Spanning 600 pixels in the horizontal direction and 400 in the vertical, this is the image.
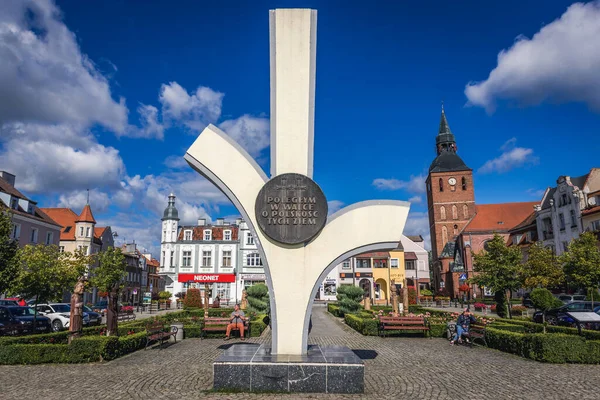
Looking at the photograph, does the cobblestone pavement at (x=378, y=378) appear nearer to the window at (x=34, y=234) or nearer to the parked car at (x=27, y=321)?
the parked car at (x=27, y=321)

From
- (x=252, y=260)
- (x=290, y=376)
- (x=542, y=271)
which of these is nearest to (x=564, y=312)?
(x=542, y=271)

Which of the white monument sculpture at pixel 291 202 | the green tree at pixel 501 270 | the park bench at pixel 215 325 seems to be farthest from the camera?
the green tree at pixel 501 270

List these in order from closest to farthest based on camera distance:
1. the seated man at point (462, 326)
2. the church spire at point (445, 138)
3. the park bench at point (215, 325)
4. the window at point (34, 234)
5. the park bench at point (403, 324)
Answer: the seated man at point (462, 326)
the park bench at point (215, 325)
the park bench at point (403, 324)
the window at point (34, 234)
the church spire at point (445, 138)

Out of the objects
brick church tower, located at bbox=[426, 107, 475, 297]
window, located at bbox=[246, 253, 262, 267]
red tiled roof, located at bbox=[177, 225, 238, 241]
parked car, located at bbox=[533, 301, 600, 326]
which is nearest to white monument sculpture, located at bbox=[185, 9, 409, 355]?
parked car, located at bbox=[533, 301, 600, 326]

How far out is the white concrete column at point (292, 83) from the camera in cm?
1015

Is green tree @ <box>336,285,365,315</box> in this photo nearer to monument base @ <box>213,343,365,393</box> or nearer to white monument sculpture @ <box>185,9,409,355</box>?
white monument sculpture @ <box>185,9,409,355</box>

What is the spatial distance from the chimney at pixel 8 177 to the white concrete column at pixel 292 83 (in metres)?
42.1

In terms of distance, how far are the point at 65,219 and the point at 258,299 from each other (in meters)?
38.0

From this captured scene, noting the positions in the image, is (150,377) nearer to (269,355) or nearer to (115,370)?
(115,370)

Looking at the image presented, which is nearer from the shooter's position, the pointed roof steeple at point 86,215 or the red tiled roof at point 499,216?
the pointed roof steeple at point 86,215

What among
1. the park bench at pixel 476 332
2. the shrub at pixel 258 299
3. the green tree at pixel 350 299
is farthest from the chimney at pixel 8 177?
the park bench at pixel 476 332

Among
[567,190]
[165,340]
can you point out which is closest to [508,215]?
[567,190]

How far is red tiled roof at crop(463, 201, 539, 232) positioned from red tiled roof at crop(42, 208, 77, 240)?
57.0 metres

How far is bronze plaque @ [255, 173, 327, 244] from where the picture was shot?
31.6 ft
